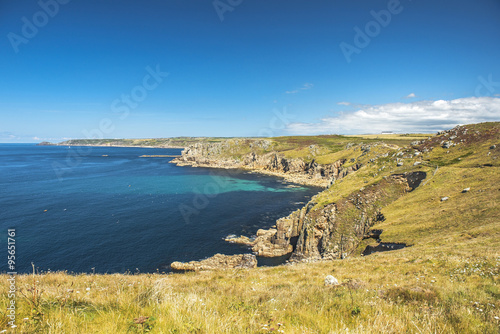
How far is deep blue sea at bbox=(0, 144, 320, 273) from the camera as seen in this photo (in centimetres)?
4088

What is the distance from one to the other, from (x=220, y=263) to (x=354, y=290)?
34386mm

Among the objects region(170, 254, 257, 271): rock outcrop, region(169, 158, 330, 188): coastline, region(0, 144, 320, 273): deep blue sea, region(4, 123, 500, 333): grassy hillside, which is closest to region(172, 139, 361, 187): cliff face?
region(169, 158, 330, 188): coastline

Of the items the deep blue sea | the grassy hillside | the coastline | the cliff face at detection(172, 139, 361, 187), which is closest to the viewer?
the grassy hillside

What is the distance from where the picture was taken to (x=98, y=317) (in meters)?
4.99

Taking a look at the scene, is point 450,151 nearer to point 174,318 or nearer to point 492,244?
point 492,244

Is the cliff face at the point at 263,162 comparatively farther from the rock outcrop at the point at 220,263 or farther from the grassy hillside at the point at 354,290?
the rock outcrop at the point at 220,263

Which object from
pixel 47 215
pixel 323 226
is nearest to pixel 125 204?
pixel 47 215

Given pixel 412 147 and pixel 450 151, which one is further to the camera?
pixel 412 147

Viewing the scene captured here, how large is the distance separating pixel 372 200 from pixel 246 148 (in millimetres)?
152006

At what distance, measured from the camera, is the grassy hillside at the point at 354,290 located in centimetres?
486

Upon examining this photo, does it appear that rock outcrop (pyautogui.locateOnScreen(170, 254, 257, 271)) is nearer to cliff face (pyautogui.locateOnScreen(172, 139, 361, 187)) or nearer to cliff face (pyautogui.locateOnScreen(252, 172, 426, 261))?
cliff face (pyautogui.locateOnScreen(252, 172, 426, 261))

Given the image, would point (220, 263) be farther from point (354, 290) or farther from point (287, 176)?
point (287, 176)

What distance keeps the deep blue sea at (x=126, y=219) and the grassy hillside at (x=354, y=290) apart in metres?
20.6

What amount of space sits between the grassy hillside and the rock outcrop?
60.7ft
